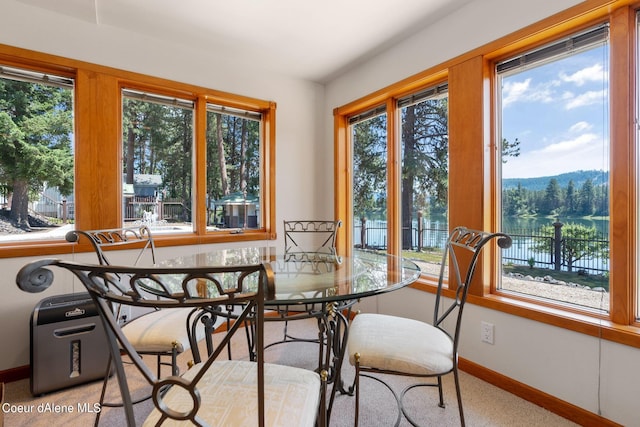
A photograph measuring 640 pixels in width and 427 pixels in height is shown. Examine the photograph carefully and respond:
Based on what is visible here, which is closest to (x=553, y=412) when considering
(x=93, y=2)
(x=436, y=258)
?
(x=436, y=258)

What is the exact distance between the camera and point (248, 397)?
97 centimetres

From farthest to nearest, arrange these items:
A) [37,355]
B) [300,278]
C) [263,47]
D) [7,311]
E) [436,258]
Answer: [263,47] < [436,258] < [7,311] < [37,355] < [300,278]

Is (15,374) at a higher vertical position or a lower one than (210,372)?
lower

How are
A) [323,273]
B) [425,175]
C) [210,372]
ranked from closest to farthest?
[210,372] → [323,273] → [425,175]

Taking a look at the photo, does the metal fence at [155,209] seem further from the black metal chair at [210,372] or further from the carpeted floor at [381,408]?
the black metal chair at [210,372]

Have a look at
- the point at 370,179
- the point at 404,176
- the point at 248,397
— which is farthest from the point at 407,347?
the point at 370,179

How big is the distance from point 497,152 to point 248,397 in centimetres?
212

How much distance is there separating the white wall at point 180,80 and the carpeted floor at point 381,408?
1.74 ft

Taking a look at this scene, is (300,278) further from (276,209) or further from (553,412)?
(276,209)

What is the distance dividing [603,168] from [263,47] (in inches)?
101

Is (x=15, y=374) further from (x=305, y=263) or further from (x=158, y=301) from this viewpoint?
(x=158, y=301)

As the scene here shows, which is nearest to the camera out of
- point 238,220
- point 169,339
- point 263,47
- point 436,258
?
point 169,339

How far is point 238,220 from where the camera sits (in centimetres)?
326

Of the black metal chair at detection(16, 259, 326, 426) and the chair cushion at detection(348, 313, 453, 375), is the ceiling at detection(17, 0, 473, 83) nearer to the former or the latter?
the black metal chair at detection(16, 259, 326, 426)
